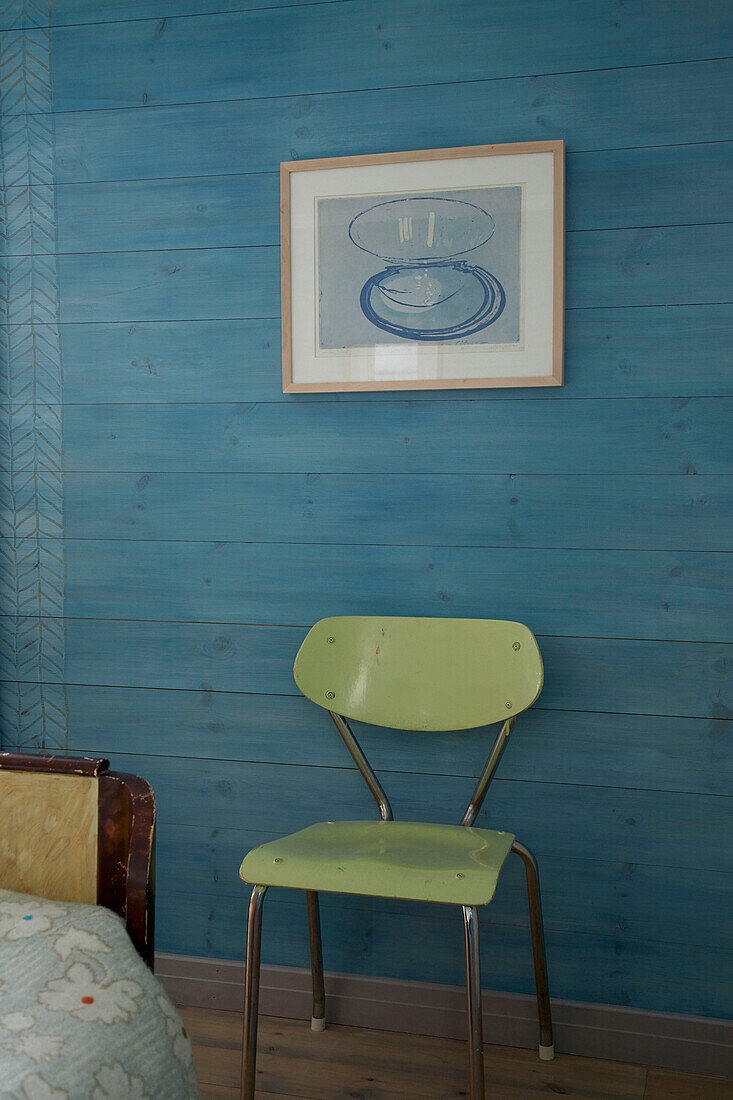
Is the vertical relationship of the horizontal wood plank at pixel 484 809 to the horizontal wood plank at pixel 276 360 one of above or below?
below

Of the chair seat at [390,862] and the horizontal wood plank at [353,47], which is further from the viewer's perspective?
the horizontal wood plank at [353,47]

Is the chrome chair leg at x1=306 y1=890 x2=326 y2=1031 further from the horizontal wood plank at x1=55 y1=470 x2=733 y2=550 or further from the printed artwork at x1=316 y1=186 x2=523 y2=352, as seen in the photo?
the printed artwork at x1=316 y1=186 x2=523 y2=352

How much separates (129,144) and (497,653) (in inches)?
50.3

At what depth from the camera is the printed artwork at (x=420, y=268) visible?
1.83m

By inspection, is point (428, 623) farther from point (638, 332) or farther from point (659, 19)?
point (659, 19)

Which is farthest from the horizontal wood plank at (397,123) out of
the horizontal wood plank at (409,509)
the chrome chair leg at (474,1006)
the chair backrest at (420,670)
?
the chrome chair leg at (474,1006)

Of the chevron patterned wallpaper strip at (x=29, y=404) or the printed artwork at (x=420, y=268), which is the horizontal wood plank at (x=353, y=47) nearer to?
the chevron patterned wallpaper strip at (x=29, y=404)

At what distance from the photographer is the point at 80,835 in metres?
1.23

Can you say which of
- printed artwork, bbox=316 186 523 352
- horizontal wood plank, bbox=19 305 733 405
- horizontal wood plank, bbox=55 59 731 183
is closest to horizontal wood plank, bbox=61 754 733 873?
horizontal wood plank, bbox=19 305 733 405

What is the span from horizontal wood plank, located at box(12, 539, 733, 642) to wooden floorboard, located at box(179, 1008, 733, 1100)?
0.81 metres

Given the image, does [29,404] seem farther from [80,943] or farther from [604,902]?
[604,902]

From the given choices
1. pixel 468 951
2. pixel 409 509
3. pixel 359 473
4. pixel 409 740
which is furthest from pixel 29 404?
pixel 468 951

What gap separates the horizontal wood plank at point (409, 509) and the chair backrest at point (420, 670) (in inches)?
7.3

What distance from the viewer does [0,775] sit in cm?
127
